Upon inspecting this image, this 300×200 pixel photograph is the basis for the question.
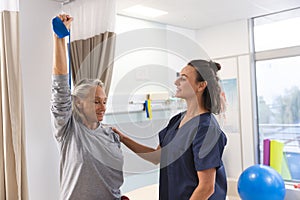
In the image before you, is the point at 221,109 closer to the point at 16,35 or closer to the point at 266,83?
the point at 16,35

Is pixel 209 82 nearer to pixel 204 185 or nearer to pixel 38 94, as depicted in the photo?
pixel 204 185

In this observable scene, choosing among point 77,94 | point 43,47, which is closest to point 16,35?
point 43,47

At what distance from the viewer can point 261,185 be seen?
194 centimetres

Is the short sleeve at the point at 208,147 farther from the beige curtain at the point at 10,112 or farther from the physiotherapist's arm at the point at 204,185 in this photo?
the beige curtain at the point at 10,112

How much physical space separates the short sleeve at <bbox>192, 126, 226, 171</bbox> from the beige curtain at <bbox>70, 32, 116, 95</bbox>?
3.24 ft

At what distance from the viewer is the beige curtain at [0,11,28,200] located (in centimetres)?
185

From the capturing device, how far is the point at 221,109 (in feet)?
3.64

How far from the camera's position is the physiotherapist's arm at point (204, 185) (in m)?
0.95

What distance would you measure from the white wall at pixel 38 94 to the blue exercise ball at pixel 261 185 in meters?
1.27

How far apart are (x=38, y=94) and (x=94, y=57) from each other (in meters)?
0.52

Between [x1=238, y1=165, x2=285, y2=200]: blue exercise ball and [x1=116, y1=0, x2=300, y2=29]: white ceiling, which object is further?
[x1=116, y1=0, x2=300, y2=29]: white ceiling

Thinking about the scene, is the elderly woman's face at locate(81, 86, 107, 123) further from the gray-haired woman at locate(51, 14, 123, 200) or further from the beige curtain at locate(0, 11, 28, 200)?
the beige curtain at locate(0, 11, 28, 200)

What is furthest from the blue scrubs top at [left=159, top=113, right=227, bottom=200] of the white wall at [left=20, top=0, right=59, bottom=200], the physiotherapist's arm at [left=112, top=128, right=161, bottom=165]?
the white wall at [left=20, top=0, right=59, bottom=200]

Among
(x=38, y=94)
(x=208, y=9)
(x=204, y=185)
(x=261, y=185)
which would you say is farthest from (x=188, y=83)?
(x=208, y=9)
